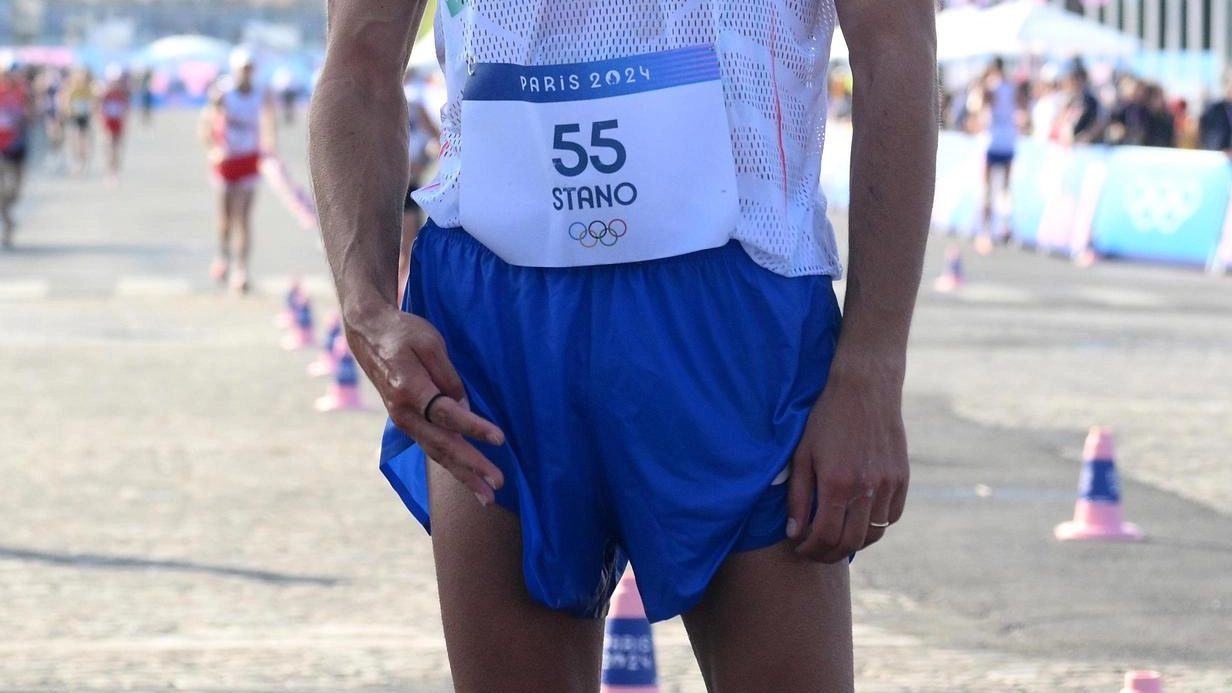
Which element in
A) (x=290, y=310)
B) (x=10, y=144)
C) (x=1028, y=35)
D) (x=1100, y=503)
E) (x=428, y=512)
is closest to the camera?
(x=428, y=512)

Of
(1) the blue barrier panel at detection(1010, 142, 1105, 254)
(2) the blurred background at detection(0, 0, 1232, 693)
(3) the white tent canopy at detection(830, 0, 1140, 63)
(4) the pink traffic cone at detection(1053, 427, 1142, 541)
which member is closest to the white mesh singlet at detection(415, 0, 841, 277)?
(2) the blurred background at detection(0, 0, 1232, 693)

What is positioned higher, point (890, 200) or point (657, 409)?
point (890, 200)

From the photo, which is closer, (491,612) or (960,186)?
(491,612)

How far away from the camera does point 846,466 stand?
2.30 metres

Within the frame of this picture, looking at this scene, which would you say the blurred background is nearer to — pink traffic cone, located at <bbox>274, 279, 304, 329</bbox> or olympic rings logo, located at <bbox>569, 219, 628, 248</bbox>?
pink traffic cone, located at <bbox>274, 279, 304, 329</bbox>

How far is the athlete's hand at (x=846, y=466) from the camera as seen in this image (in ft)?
7.57

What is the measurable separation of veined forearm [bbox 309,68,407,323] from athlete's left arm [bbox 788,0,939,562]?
506mm

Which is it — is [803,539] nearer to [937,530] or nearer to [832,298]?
[832,298]

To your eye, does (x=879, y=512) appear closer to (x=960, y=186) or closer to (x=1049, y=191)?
(x=1049, y=191)

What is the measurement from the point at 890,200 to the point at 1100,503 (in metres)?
5.34

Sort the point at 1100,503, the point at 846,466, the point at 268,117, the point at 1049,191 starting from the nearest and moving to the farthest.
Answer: the point at 846,466 < the point at 1100,503 < the point at 1049,191 < the point at 268,117

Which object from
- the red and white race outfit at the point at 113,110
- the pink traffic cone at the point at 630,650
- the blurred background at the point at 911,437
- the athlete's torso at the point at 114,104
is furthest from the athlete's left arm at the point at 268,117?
the pink traffic cone at the point at 630,650

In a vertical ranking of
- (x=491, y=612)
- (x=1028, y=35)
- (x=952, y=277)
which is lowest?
(x=952, y=277)

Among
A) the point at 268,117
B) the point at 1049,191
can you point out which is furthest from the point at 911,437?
the point at 268,117
